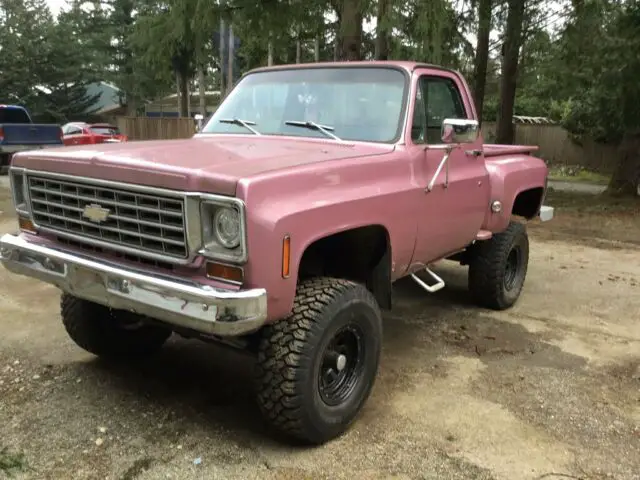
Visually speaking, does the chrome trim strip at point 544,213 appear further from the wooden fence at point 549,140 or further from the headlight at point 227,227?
the wooden fence at point 549,140

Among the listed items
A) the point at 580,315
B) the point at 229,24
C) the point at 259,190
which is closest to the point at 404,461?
the point at 259,190

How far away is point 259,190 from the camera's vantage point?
9.73ft

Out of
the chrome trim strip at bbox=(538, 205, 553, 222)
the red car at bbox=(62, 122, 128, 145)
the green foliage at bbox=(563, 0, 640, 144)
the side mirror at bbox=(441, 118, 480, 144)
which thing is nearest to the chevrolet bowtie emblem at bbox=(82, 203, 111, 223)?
the side mirror at bbox=(441, 118, 480, 144)

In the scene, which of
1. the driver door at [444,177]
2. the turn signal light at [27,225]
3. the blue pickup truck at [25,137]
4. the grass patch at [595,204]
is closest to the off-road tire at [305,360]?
the driver door at [444,177]

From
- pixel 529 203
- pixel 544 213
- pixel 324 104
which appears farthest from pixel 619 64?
pixel 324 104

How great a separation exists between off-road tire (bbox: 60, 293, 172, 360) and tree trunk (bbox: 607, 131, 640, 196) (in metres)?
12.0

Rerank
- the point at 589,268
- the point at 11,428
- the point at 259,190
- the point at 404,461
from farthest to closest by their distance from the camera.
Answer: the point at 589,268
the point at 11,428
the point at 404,461
the point at 259,190

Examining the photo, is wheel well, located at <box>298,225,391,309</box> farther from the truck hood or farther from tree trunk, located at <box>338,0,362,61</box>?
tree trunk, located at <box>338,0,362,61</box>

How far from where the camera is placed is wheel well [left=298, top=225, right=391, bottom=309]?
3.86 meters

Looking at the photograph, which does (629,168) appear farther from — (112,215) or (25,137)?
(25,137)

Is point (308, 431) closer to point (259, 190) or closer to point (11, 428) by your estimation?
point (259, 190)

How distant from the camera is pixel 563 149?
25.9 m

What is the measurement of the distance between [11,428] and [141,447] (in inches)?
31.1

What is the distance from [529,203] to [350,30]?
4507 mm
